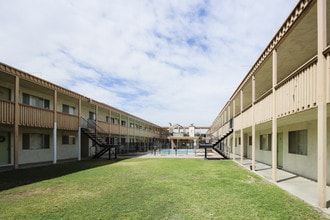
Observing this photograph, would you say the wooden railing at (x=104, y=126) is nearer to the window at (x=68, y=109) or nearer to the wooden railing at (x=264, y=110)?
the window at (x=68, y=109)

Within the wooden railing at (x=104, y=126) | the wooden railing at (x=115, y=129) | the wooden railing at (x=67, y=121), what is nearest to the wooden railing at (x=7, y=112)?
the wooden railing at (x=67, y=121)

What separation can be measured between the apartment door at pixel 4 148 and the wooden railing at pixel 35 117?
2168mm

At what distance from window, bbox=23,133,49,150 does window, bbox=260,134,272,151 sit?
1571 cm

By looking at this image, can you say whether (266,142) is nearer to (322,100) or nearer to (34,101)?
(322,100)

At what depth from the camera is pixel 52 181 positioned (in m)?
10.1

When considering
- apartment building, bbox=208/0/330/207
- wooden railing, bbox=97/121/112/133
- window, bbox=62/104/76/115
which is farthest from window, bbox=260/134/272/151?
window, bbox=62/104/76/115

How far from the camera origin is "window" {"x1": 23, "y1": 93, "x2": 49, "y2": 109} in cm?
1651

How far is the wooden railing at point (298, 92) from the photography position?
21.6ft

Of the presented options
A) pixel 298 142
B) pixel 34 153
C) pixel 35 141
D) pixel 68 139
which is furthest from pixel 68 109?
pixel 298 142

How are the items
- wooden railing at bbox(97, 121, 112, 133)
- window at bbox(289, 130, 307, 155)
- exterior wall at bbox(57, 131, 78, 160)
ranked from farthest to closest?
wooden railing at bbox(97, 121, 112, 133), exterior wall at bbox(57, 131, 78, 160), window at bbox(289, 130, 307, 155)

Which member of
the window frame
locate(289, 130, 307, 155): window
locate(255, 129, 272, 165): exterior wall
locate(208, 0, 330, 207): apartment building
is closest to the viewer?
locate(208, 0, 330, 207): apartment building

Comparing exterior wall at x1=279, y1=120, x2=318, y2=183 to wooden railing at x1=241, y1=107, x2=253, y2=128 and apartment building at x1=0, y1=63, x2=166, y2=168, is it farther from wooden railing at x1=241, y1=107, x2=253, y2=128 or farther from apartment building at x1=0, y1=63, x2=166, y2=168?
apartment building at x1=0, y1=63, x2=166, y2=168

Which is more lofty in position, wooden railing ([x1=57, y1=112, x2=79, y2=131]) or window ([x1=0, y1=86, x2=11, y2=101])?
window ([x1=0, y1=86, x2=11, y2=101])

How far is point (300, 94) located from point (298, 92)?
165mm
